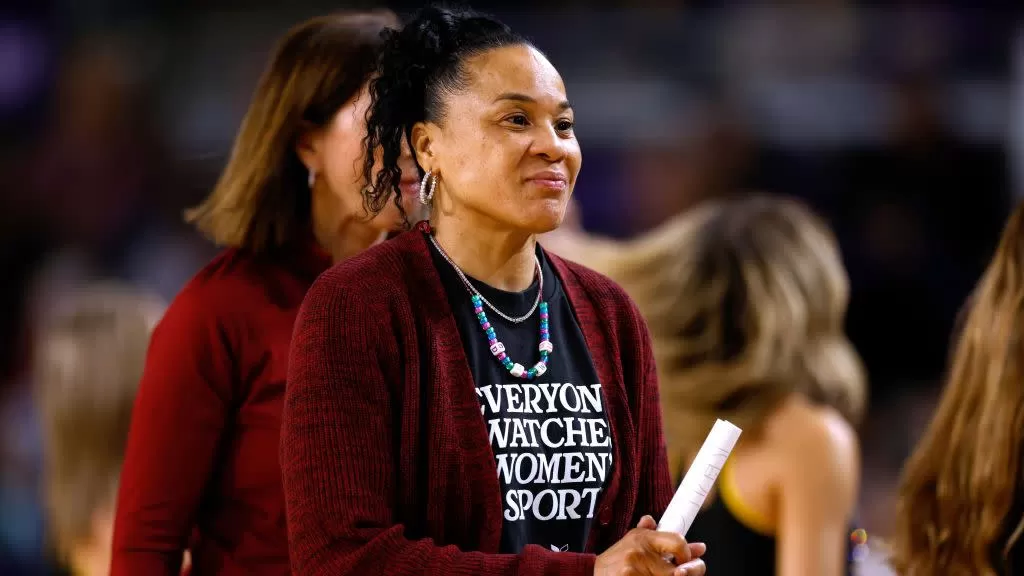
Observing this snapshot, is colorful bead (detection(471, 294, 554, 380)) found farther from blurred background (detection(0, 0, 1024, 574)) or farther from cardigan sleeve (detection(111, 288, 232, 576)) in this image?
blurred background (detection(0, 0, 1024, 574))

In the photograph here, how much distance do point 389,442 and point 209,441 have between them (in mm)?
600

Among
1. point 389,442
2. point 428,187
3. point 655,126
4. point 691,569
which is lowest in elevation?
point 691,569

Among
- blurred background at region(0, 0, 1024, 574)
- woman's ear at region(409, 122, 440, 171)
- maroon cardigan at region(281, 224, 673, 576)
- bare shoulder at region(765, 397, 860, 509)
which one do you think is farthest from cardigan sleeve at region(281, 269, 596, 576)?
blurred background at region(0, 0, 1024, 574)

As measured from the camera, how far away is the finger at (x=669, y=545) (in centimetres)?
156

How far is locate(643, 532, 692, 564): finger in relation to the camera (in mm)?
1559

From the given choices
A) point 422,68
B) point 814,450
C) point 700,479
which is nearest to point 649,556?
point 700,479

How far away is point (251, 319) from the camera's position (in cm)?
219

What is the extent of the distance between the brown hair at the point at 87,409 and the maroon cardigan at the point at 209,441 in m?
1.26

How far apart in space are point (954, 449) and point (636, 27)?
14.1 feet

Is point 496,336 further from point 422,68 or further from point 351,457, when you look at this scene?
point 422,68

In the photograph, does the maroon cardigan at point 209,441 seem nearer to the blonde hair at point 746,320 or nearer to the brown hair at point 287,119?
the brown hair at point 287,119

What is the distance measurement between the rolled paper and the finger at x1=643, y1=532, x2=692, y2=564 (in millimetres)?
52

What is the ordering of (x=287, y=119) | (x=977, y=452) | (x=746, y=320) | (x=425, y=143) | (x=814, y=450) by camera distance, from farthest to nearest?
(x=746, y=320)
(x=814, y=450)
(x=977, y=452)
(x=287, y=119)
(x=425, y=143)

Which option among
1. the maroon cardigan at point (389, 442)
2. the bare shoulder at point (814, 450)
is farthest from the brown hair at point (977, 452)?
the maroon cardigan at point (389, 442)
